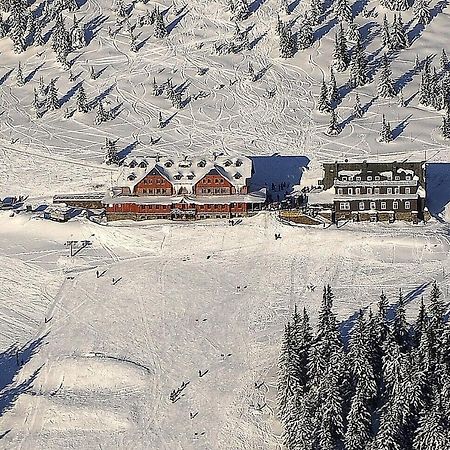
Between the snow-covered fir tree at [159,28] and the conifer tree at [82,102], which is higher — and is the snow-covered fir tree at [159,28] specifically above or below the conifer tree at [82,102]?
above

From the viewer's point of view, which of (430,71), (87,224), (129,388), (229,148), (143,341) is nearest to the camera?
(129,388)

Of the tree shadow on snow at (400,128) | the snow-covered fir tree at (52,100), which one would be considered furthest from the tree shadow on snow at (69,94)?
the tree shadow on snow at (400,128)

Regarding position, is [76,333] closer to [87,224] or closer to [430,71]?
[87,224]

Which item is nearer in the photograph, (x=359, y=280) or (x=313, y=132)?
(x=359, y=280)

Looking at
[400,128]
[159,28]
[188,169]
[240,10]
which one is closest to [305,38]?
[240,10]

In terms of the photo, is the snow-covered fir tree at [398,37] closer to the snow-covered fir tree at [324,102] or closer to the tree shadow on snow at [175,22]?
the snow-covered fir tree at [324,102]

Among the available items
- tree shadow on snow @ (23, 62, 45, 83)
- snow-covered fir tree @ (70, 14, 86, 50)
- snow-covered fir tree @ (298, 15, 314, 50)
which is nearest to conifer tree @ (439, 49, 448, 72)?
snow-covered fir tree @ (298, 15, 314, 50)

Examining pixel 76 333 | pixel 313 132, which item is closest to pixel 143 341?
pixel 76 333
